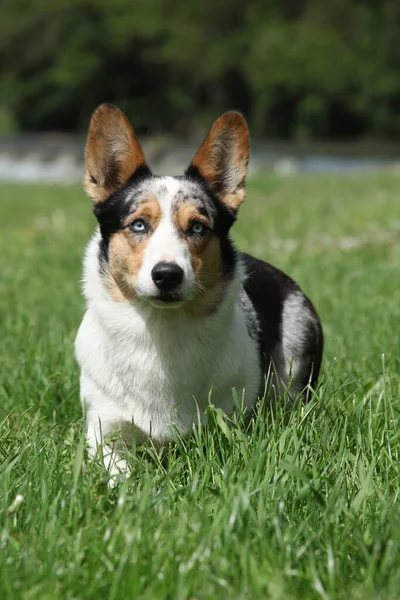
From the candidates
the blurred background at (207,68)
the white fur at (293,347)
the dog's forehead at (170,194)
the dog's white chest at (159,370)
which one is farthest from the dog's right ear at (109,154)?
the blurred background at (207,68)

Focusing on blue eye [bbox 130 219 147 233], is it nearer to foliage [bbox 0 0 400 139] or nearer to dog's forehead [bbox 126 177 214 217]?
dog's forehead [bbox 126 177 214 217]

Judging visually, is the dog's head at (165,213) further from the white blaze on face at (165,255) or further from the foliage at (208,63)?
the foliage at (208,63)

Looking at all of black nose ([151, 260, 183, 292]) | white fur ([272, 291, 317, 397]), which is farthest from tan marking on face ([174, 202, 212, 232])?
white fur ([272, 291, 317, 397])

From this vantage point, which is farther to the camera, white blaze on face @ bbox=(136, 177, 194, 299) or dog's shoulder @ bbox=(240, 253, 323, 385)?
dog's shoulder @ bbox=(240, 253, 323, 385)

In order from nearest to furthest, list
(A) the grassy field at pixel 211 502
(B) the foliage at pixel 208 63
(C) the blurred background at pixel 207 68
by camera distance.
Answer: (A) the grassy field at pixel 211 502
(C) the blurred background at pixel 207 68
(B) the foliage at pixel 208 63

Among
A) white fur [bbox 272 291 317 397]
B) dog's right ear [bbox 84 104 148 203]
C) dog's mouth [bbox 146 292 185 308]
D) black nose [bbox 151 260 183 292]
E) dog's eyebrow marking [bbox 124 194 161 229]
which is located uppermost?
dog's right ear [bbox 84 104 148 203]

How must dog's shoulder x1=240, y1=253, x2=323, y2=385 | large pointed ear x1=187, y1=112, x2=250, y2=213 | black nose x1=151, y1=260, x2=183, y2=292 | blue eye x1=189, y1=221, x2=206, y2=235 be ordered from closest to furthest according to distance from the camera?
black nose x1=151, y1=260, x2=183, y2=292 → blue eye x1=189, y1=221, x2=206, y2=235 → large pointed ear x1=187, y1=112, x2=250, y2=213 → dog's shoulder x1=240, y1=253, x2=323, y2=385

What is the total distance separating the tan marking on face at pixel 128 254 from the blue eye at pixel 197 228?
0.42 ft

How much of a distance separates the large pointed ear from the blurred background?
44637 millimetres

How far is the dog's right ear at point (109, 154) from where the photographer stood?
10.2 feet

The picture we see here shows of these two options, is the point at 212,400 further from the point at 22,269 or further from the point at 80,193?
the point at 80,193

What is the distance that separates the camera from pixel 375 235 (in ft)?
27.9

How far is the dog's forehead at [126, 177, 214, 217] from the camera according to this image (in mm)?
3066

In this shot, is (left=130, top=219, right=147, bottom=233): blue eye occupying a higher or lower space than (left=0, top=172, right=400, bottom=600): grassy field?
higher
